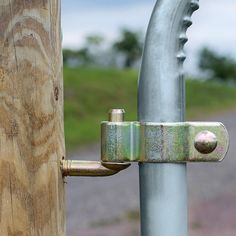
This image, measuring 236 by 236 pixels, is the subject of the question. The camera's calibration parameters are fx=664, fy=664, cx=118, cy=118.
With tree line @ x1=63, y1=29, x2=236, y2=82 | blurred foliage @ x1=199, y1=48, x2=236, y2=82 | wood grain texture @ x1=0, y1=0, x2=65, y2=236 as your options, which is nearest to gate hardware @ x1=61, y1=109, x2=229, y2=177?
Answer: wood grain texture @ x1=0, y1=0, x2=65, y2=236

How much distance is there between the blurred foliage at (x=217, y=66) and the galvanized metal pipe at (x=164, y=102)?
34.2m

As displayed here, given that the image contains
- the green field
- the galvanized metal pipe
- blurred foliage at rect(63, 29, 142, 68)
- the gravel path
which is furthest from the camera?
blurred foliage at rect(63, 29, 142, 68)

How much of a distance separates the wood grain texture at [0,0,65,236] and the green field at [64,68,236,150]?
1134 centimetres

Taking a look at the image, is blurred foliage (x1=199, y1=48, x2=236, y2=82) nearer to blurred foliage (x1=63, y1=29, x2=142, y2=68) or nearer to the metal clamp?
blurred foliage (x1=63, y1=29, x2=142, y2=68)

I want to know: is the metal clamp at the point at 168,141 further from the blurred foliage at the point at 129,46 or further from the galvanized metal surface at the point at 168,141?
the blurred foliage at the point at 129,46

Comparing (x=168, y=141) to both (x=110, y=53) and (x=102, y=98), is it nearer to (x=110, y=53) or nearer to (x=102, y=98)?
(x=102, y=98)

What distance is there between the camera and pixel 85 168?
1.10 meters

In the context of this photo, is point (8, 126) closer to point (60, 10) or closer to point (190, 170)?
point (60, 10)

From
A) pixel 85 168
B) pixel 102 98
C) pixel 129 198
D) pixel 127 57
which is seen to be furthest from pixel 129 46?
pixel 85 168

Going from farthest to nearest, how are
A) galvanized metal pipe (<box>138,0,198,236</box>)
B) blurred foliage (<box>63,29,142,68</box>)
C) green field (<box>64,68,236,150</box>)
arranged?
blurred foliage (<box>63,29,142,68</box>), green field (<box>64,68,236,150</box>), galvanized metal pipe (<box>138,0,198,236</box>)

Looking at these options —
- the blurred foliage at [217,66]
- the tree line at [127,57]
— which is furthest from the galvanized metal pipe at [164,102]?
the blurred foliage at [217,66]

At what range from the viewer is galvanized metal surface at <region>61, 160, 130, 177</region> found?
1082 mm

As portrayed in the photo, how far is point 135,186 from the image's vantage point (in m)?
9.12

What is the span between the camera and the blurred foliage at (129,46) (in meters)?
30.3
